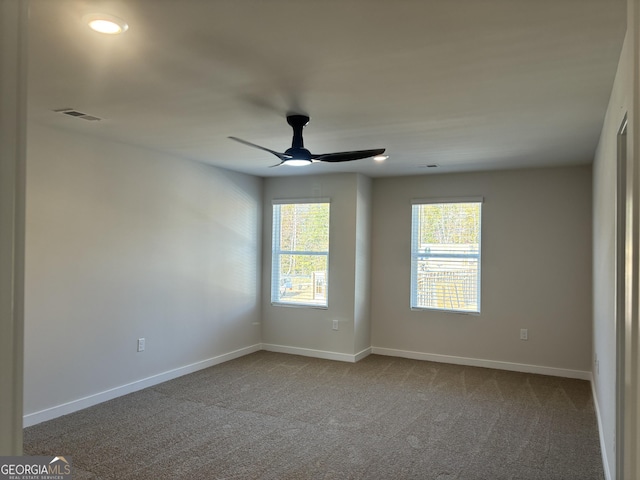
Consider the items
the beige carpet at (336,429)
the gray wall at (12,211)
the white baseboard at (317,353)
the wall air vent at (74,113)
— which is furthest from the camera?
the white baseboard at (317,353)

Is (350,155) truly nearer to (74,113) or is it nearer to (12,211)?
(74,113)

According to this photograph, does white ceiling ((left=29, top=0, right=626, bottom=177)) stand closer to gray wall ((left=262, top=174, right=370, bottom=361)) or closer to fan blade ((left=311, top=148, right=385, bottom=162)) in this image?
fan blade ((left=311, top=148, right=385, bottom=162))

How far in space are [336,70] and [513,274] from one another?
13.1 feet

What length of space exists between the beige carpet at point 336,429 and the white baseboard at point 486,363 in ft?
0.53

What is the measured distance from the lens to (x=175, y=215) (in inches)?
199

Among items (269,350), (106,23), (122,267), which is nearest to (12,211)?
(106,23)

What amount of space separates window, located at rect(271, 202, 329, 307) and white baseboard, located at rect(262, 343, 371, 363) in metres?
0.60

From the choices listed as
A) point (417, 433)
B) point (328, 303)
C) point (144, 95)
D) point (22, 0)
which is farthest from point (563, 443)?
point (22, 0)

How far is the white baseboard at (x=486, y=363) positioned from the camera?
17.2ft

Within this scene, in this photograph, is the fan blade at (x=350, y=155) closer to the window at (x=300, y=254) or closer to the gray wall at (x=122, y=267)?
the gray wall at (x=122, y=267)

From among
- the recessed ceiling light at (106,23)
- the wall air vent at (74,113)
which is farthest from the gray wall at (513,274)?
the recessed ceiling light at (106,23)

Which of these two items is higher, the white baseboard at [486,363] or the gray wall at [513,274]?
the gray wall at [513,274]

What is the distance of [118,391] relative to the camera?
443cm

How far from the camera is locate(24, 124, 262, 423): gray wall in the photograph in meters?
3.79
